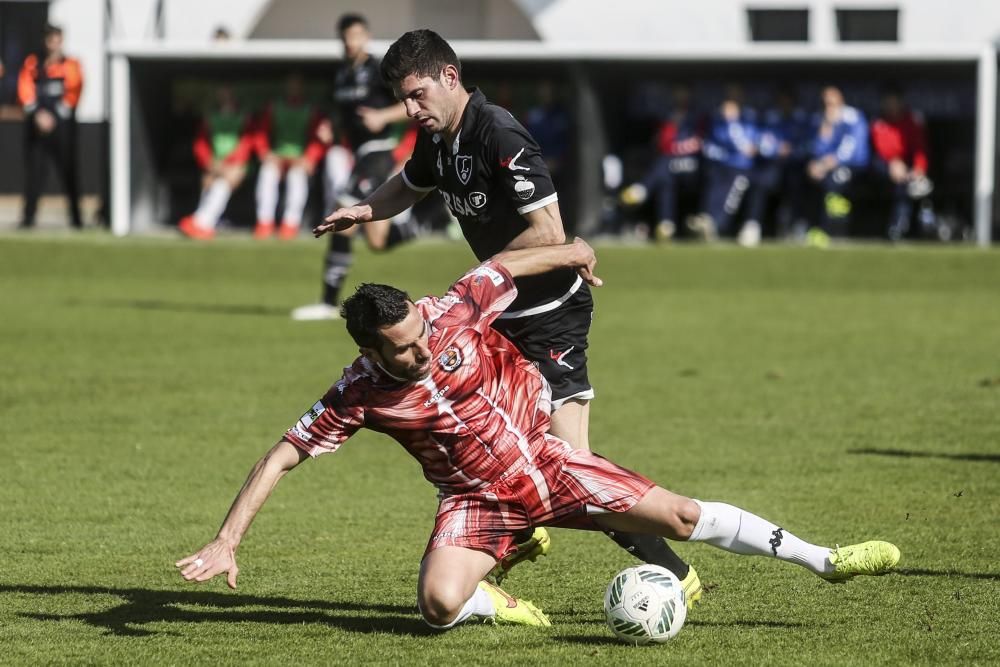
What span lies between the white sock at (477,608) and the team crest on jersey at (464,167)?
1388mm

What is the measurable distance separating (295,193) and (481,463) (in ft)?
52.1

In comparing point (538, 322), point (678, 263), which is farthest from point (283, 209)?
point (538, 322)

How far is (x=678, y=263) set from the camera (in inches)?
711

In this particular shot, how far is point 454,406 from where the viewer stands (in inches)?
201

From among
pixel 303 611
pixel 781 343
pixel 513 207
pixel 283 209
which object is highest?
pixel 513 207

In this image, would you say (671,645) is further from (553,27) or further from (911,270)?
(553,27)

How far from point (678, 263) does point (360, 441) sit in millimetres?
9495

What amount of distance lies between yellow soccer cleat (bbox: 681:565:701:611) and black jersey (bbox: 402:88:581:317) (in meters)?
1.06

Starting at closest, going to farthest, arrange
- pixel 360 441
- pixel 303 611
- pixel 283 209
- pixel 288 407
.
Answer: pixel 303 611 < pixel 360 441 < pixel 288 407 < pixel 283 209

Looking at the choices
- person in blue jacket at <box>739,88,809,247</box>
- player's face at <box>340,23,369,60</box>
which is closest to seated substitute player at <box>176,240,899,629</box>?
player's face at <box>340,23,369,60</box>

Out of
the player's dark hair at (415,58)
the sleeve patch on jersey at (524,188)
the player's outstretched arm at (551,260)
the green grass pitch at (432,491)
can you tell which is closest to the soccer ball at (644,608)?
the green grass pitch at (432,491)

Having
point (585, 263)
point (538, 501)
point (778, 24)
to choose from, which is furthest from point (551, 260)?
point (778, 24)

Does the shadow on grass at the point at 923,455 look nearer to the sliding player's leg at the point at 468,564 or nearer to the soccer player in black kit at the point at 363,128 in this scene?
the sliding player's leg at the point at 468,564

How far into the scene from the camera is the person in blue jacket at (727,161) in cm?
2023
